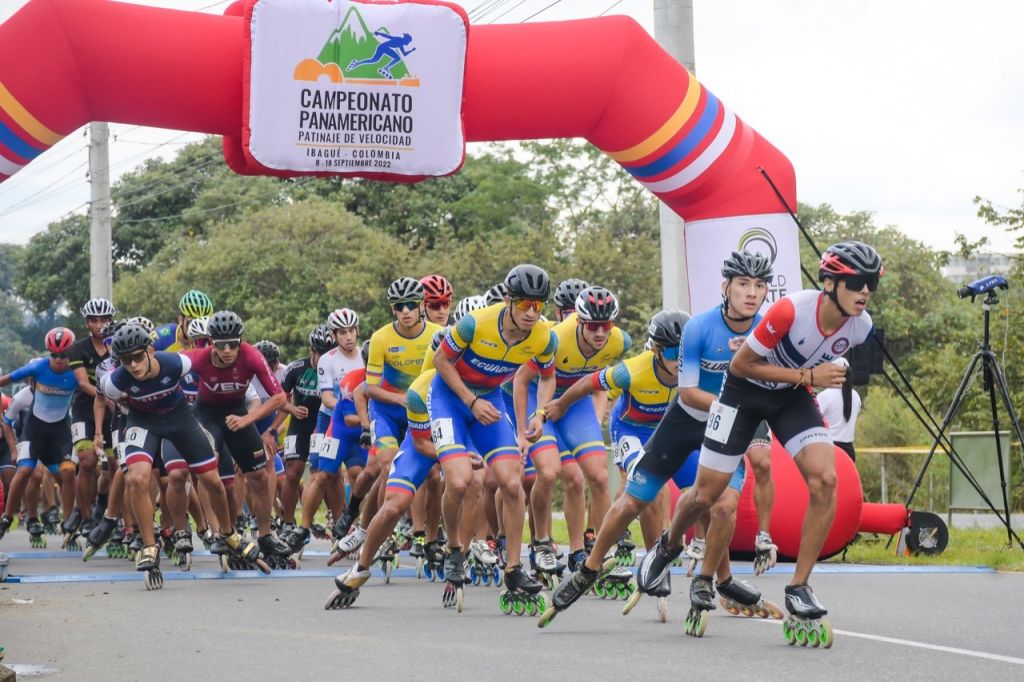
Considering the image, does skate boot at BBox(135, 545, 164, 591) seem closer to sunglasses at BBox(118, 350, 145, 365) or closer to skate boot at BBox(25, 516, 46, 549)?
sunglasses at BBox(118, 350, 145, 365)

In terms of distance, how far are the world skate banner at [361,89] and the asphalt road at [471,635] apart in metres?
3.75

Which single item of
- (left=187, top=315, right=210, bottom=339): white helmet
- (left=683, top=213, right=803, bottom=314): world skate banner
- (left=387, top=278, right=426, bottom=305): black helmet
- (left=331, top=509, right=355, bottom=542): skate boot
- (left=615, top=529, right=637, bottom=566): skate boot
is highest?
(left=683, top=213, right=803, bottom=314): world skate banner

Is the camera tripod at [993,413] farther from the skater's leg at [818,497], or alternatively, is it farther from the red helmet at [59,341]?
the red helmet at [59,341]

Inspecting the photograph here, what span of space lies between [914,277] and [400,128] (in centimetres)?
4474

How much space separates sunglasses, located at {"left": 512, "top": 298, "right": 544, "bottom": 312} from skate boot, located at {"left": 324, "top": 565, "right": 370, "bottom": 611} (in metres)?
2.04

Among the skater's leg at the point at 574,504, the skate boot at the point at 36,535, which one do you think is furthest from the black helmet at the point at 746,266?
the skate boot at the point at 36,535

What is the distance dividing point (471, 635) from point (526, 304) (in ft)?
7.13

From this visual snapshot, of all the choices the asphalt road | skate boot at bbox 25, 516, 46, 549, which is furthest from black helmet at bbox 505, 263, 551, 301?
skate boot at bbox 25, 516, 46, 549

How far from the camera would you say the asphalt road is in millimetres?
7605

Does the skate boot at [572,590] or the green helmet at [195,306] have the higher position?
the green helmet at [195,306]

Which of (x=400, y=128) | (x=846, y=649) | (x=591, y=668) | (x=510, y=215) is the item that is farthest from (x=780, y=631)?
(x=510, y=215)

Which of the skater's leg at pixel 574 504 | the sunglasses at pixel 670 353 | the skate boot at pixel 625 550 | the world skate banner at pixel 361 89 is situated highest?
the world skate banner at pixel 361 89

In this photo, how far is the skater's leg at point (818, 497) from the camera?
830cm

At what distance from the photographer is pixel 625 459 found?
1173cm
